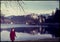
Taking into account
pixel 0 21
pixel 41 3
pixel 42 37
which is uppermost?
pixel 41 3

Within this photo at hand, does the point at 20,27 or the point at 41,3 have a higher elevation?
the point at 41,3

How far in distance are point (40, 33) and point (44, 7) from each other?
600 millimetres

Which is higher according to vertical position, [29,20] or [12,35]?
[29,20]

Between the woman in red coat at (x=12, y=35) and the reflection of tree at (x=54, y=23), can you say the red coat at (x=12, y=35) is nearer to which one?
the woman in red coat at (x=12, y=35)

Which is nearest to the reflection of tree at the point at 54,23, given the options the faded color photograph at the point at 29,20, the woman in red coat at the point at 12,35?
the faded color photograph at the point at 29,20

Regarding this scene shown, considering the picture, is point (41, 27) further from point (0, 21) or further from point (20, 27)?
point (0, 21)

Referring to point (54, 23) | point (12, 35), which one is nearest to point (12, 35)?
point (12, 35)

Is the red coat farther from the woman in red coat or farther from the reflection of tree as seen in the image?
the reflection of tree

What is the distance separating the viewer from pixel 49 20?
606cm

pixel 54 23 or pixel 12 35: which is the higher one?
pixel 54 23

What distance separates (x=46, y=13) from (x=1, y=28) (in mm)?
1079

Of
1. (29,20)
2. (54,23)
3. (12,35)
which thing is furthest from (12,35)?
(54,23)

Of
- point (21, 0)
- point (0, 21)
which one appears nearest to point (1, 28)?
point (0, 21)

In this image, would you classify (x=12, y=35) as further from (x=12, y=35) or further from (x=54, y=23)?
(x=54, y=23)
